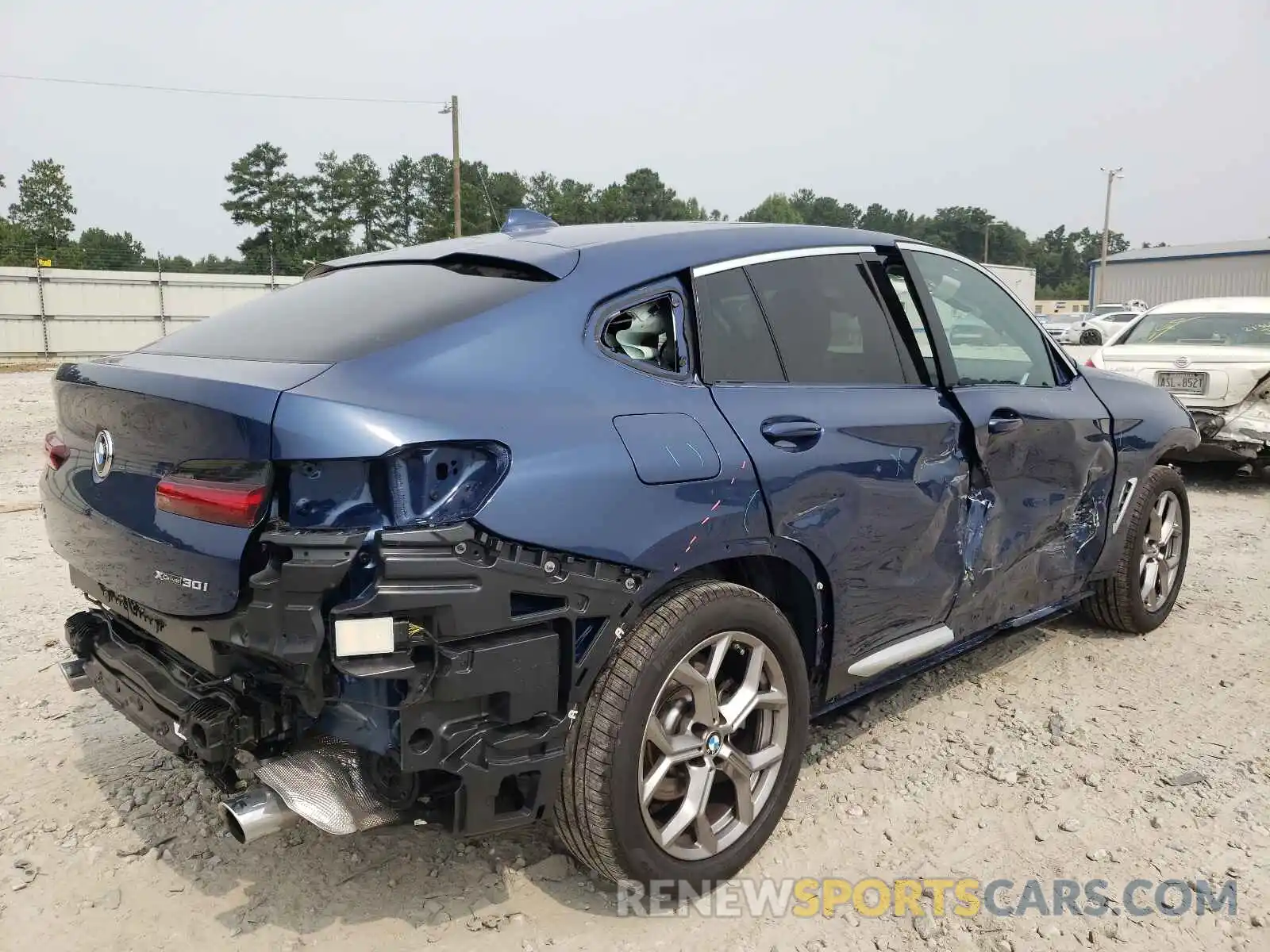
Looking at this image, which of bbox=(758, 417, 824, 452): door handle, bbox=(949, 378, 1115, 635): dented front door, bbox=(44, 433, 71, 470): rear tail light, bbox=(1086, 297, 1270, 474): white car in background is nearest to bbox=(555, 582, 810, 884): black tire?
bbox=(758, 417, 824, 452): door handle

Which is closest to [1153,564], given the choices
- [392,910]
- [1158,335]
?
[392,910]

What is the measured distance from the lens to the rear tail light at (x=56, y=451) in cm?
281

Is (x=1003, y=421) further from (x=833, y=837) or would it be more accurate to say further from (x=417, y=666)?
(x=417, y=666)

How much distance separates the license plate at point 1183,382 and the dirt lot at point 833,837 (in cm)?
455

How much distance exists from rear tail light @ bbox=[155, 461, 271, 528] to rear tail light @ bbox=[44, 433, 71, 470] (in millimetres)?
758

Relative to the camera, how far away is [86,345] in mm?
26219

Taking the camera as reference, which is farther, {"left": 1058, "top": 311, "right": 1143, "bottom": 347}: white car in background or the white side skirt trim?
{"left": 1058, "top": 311, "right": 1143, "bottom": 347}: white car in background

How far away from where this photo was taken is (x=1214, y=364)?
8.20m

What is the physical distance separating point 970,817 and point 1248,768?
3.66 feet

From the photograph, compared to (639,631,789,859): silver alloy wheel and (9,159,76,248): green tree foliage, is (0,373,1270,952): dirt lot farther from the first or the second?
(9,159,76,248): green tree foliage

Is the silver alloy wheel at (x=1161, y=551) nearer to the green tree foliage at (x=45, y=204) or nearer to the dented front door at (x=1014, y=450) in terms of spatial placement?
the dented front door at (x=1014, y=450)

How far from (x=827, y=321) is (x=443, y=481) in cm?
152

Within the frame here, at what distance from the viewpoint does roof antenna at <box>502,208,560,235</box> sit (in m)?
3.31

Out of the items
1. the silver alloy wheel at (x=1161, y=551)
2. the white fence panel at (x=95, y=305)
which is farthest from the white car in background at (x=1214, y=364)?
the white fence panel at (x=95, y=305)
